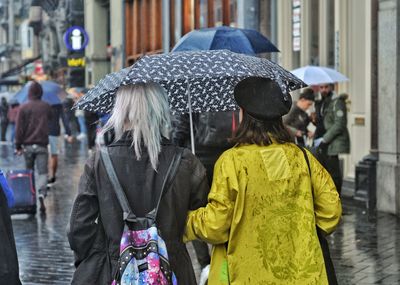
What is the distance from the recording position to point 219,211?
4.36m

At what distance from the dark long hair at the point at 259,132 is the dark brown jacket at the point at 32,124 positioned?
9.77m

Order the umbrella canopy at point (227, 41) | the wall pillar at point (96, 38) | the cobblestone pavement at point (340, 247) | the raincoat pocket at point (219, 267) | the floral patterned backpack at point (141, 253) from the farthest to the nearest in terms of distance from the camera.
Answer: the wall pillar at point (96, 38) → the umbrella canopy at point (227, 41) → the cobblestone pavement at point (340, 247) → the raincoat pocket at point (219, 267) → the floral patterned backpack at point (141, 253)

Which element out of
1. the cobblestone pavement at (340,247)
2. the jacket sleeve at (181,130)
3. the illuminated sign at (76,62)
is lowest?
the cobblestone pavement at (340,247)

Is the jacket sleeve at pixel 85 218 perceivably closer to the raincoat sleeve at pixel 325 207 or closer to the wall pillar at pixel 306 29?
the raincoat sleeve at pixel 325 207

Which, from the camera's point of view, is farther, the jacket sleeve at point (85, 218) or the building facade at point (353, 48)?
the building facade at point (353, 48)

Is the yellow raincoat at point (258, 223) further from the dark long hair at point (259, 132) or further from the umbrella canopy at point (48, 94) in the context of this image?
the umbrella canopy at point (48, 94)

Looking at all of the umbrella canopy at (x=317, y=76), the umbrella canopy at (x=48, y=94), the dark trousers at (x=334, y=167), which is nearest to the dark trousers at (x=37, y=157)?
the umbrella canopy at (x=317, y=76)

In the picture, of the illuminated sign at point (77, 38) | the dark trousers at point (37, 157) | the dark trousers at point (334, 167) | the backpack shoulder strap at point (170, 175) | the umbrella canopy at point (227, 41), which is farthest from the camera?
the illuminated sign at point (77, 38)

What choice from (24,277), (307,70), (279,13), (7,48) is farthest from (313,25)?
(7,48)

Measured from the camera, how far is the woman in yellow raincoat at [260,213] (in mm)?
4398

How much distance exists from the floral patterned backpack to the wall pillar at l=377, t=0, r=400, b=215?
8.45m

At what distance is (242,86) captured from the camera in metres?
4.56

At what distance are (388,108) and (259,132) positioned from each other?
842 cm

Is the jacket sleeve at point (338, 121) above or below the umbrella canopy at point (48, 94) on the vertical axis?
below
